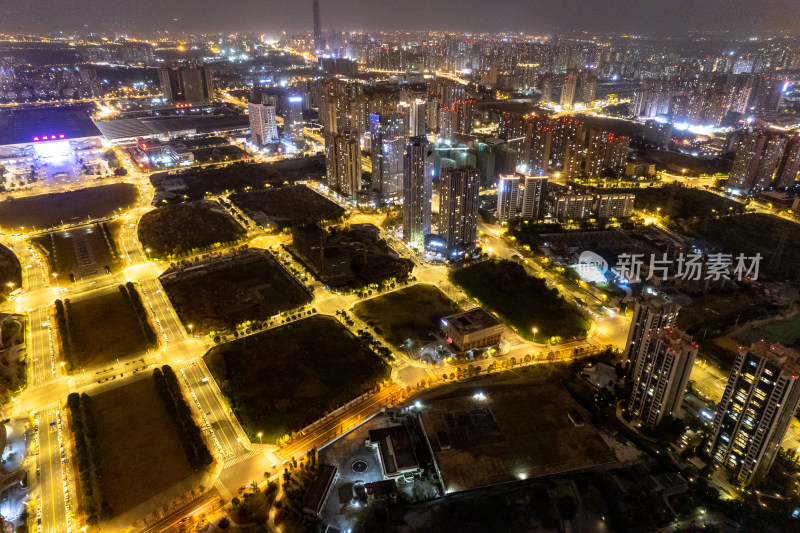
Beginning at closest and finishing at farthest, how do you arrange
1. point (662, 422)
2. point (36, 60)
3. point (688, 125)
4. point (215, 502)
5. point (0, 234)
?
point (215, 502)
point (662, 422)
point (0, 234)
point (688, 125)
point (36, 60)

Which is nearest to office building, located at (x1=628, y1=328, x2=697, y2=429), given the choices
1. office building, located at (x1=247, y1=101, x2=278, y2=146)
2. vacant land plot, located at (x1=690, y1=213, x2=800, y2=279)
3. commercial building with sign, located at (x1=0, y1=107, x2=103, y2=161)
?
vacant land plot, located at (x1=690, y1=213, x2=800, y2=279)

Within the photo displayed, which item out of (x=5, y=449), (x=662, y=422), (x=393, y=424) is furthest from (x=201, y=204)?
(x=662, y=422)

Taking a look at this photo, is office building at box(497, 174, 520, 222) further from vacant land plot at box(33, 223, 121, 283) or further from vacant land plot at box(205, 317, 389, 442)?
vacant land plot at box(33, 223, 121, 283)

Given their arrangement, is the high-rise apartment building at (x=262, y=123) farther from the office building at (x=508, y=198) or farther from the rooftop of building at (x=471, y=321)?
the rooftop of building at (x=471, y=321)

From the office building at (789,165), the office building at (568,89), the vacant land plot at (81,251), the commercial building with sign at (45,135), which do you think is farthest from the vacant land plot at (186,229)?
the office building at (568,89)

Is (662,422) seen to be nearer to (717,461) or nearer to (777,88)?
(717,461)

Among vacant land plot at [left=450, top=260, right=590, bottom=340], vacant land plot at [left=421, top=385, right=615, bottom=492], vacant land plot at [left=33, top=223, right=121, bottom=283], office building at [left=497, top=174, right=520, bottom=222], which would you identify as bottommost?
vacant land plot at [left=33, top=223, right=121, bottom=283]
